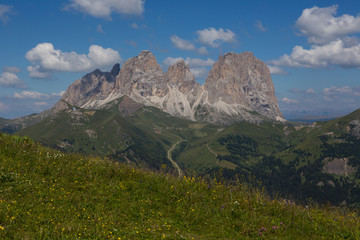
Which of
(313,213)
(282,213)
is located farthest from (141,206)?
(313,213)

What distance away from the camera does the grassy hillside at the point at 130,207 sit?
10.3 metres

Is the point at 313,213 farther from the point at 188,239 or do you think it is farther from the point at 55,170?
the point at 55,170

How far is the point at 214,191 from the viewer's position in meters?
15.1

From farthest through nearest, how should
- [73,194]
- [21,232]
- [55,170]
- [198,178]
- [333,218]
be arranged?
[198,178]
[55,170]
[333,218]
[73,194]
[21,232]

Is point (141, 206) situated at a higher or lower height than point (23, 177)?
lower

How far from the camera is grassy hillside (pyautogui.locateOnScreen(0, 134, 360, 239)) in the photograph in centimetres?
1031

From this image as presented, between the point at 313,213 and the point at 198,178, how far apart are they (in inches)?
282

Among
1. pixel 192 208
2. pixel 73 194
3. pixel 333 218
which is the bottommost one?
pixel 333 218

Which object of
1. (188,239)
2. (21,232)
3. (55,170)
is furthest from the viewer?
(55,170)

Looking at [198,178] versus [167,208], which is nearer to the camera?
[167,208]

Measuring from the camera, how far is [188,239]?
10.5 m

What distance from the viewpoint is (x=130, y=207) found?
12500mm

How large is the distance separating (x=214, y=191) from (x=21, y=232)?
33.2 feet

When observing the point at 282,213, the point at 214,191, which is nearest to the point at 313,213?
the point at 282,213
